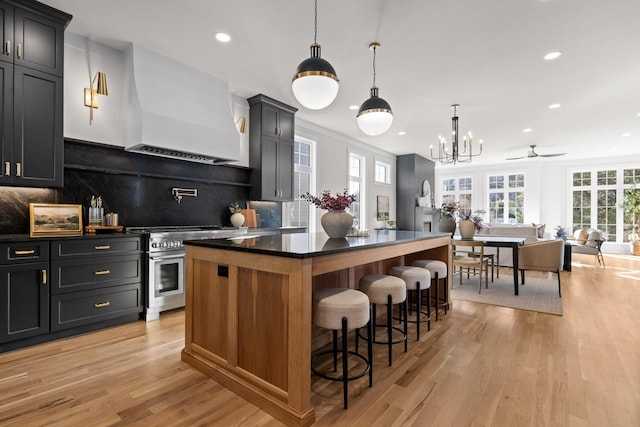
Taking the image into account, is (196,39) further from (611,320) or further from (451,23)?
(611,320)

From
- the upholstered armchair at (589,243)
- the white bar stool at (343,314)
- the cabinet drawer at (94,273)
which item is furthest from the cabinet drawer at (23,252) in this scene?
the upholstered armchair at (589,243)

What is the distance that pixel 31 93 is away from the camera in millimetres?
2789

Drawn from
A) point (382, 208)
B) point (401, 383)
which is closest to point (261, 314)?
point (401, 383)

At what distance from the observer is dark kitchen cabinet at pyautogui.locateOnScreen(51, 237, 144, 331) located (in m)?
2.78

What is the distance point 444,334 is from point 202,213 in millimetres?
3378

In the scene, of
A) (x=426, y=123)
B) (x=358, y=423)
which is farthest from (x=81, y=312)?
(x=426, y=123)

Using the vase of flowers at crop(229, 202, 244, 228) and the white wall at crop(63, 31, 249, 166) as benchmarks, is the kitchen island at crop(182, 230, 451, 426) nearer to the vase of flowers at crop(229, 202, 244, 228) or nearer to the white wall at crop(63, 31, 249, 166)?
the white wall at crop(63, 31, 249, 166)

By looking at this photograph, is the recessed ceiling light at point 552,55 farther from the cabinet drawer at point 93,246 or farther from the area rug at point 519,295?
the cabinet drawer at point 93,246

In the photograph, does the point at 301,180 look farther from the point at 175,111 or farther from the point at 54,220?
the point at 54,220

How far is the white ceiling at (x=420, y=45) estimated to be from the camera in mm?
2789

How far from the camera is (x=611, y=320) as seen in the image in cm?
339

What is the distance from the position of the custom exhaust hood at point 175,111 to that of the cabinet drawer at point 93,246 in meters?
1.05

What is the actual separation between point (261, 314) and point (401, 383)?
1035 mm

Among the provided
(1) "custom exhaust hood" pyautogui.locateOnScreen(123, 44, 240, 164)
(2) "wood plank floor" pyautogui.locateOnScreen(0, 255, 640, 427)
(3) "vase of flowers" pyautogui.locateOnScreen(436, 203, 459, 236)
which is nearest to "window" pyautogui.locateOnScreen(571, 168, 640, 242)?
(3) "vase of flowers" pyautogui.locateOnScreen(436, 203, 459, 236)
